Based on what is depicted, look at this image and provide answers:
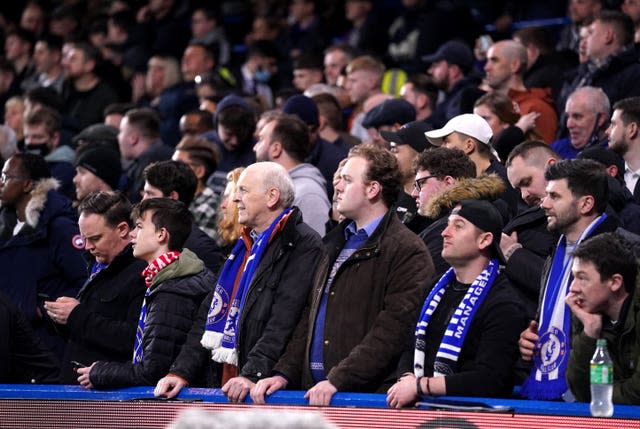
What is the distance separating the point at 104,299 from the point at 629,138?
334cm

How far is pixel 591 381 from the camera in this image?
5215mm

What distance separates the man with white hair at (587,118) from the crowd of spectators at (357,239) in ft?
0.05

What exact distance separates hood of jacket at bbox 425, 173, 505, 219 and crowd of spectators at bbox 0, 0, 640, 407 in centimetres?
1

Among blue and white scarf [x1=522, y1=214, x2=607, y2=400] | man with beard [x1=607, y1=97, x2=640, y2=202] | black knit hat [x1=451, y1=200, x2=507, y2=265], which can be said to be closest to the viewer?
blue and white scarf [x1=522, y1=214, x2=607, y2=400]

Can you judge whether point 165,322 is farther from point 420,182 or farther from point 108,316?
point 420,182

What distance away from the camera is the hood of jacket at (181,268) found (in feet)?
21.5

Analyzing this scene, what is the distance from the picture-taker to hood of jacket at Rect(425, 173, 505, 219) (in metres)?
6.48

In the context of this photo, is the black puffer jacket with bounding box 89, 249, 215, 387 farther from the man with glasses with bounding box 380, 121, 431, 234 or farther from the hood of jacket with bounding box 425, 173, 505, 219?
the man with glasses with bounding box 380, 121, 431, 234

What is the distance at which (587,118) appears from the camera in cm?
866

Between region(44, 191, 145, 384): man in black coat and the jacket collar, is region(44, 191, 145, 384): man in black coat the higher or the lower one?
the lower one

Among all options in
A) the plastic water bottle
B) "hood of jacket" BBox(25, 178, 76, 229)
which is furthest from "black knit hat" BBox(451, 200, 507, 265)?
"hood of jacket" BBox(25, 178, 76, 229)

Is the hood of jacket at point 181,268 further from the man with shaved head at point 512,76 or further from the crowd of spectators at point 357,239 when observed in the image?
the man with shaved head at point 512,76

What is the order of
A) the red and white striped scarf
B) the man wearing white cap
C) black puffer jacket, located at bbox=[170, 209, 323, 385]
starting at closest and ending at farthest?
1. black puffer jacket, located at bbox=[170, 209, 323, 385]
2. the red and white striped scarf
3. the man wearing white cap

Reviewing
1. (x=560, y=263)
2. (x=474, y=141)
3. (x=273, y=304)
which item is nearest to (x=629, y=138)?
(x=474, y=141)
